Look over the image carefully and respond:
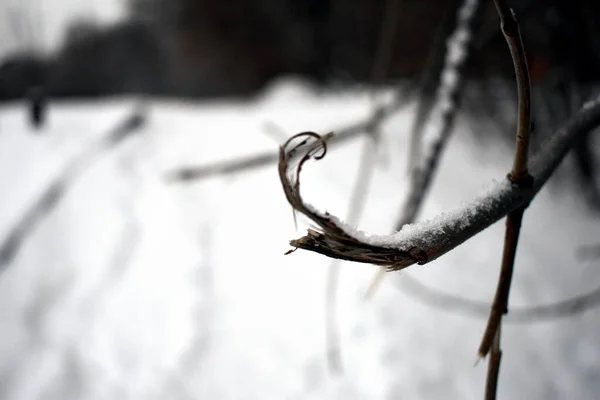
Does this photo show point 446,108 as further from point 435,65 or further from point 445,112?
point 435,65

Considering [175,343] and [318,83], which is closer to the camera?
[175,343]

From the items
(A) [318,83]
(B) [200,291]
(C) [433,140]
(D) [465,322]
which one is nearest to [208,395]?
(B) [200,291]

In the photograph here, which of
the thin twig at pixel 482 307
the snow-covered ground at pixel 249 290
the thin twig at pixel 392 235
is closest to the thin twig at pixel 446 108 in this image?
the thin twig at pixel 392 235

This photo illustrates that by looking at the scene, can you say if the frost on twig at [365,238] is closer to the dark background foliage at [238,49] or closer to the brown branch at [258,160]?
the brown branch at [258,160]

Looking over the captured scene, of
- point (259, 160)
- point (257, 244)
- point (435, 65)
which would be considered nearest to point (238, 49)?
point (257, 244)

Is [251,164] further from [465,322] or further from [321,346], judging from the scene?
[465,322]

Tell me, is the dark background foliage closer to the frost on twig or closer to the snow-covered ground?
the snow-covered ground

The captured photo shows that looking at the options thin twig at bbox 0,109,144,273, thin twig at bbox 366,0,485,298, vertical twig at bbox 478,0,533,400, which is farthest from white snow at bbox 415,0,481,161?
thin twig at bbox 0,109,144,273
